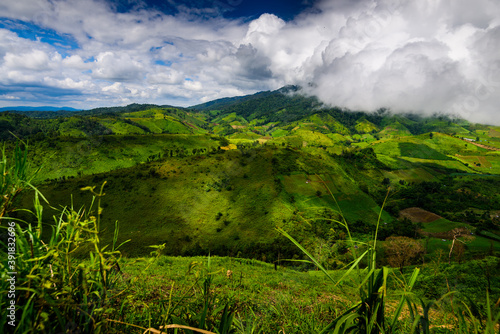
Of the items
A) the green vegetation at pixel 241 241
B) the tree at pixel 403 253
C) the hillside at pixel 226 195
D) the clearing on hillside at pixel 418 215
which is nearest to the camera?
the green vegetation at pixel 241 241

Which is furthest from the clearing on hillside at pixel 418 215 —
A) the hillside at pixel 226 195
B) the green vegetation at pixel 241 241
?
the hillside at pixel 226 195

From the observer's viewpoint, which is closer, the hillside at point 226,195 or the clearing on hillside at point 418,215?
the hillside at point 226,195

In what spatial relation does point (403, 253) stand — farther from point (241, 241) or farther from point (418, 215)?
point (418, 215)

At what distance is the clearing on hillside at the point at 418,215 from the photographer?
100m

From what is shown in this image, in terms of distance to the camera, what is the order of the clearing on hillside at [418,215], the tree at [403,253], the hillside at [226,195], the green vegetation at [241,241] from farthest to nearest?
the clearing on hillside at [418,215] < the hillside at [226,195] < the tree at [403,253] < the green vegetation at [241,241]

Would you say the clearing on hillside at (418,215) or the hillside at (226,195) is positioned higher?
the hillside at (226,195)

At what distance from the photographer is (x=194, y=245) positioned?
61.5 m

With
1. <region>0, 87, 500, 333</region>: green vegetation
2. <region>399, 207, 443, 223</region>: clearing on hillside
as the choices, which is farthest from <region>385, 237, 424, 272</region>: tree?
<region>399, 207, 443, 223</region>: clearing on hillside

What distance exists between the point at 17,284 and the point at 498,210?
7019 inches

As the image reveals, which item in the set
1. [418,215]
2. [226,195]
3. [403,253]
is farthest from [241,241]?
[418,215]

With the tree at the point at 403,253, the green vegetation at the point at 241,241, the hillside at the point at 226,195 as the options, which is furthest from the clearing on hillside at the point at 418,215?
the tree at the point at 403,253

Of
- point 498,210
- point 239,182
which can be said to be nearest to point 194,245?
point 239,182

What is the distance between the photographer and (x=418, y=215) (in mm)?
105562

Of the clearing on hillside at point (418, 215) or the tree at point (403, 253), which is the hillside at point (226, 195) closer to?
the clearing on hillside at point (418, 215)
